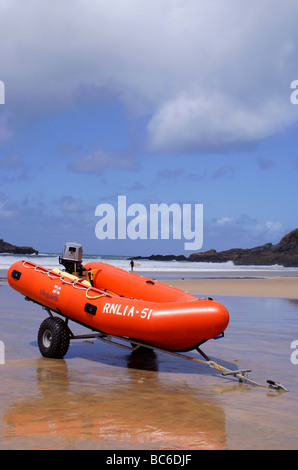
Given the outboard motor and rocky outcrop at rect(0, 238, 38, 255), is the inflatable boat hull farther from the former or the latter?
rocky outcrop at rect(0, 238, 38, 255)

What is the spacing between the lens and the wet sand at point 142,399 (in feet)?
14.9

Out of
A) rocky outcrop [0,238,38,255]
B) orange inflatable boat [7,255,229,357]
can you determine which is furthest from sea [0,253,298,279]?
rocky outcrop [0,238,38,255]

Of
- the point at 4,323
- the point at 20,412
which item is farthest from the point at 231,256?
the point at 20,412

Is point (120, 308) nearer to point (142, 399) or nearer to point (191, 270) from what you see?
point (142, 399)

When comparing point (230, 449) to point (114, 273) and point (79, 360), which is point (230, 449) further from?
point (114, 273)

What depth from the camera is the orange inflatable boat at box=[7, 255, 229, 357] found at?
7086 millimetres

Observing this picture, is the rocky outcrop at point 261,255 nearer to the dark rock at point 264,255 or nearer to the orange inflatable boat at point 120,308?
the dark rock at point 264,255

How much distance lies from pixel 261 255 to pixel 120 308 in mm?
83109

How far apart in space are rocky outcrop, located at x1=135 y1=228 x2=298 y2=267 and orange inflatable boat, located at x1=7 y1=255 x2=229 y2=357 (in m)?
64.3

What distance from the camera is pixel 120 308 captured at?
25.4ft

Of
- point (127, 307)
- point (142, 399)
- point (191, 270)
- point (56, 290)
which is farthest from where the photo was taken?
point (191, 270)

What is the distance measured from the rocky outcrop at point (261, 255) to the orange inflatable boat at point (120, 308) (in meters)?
64.3

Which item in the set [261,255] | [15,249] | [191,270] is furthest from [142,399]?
[15,249]

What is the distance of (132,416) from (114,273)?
485cm
